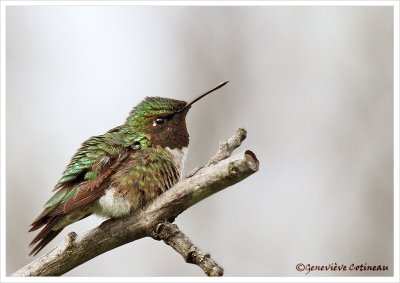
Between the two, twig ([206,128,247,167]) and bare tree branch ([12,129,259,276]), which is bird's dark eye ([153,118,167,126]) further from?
twig ([206,128,247,167])

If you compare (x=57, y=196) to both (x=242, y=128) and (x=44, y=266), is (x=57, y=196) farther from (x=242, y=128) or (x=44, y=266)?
(x=242, y=128)

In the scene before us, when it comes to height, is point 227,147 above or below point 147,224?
above

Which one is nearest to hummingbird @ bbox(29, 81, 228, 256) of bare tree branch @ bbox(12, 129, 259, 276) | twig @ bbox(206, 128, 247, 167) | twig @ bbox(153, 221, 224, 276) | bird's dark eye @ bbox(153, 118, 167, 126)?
bird's dark eye @ bbox(153, 118, 167, 126)

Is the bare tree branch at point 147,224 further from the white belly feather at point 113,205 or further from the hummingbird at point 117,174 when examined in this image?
the hummingbird at point 117,174

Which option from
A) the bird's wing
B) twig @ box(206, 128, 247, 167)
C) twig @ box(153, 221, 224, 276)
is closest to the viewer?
twig @ box(153, 221, 224, 276)

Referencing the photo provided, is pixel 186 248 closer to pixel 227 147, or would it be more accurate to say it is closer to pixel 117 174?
pixel 227 147

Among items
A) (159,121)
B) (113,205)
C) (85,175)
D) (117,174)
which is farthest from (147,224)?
(159,121)

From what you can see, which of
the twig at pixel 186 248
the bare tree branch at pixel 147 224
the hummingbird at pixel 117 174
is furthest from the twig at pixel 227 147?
the hummingbird at pixel 117 174
